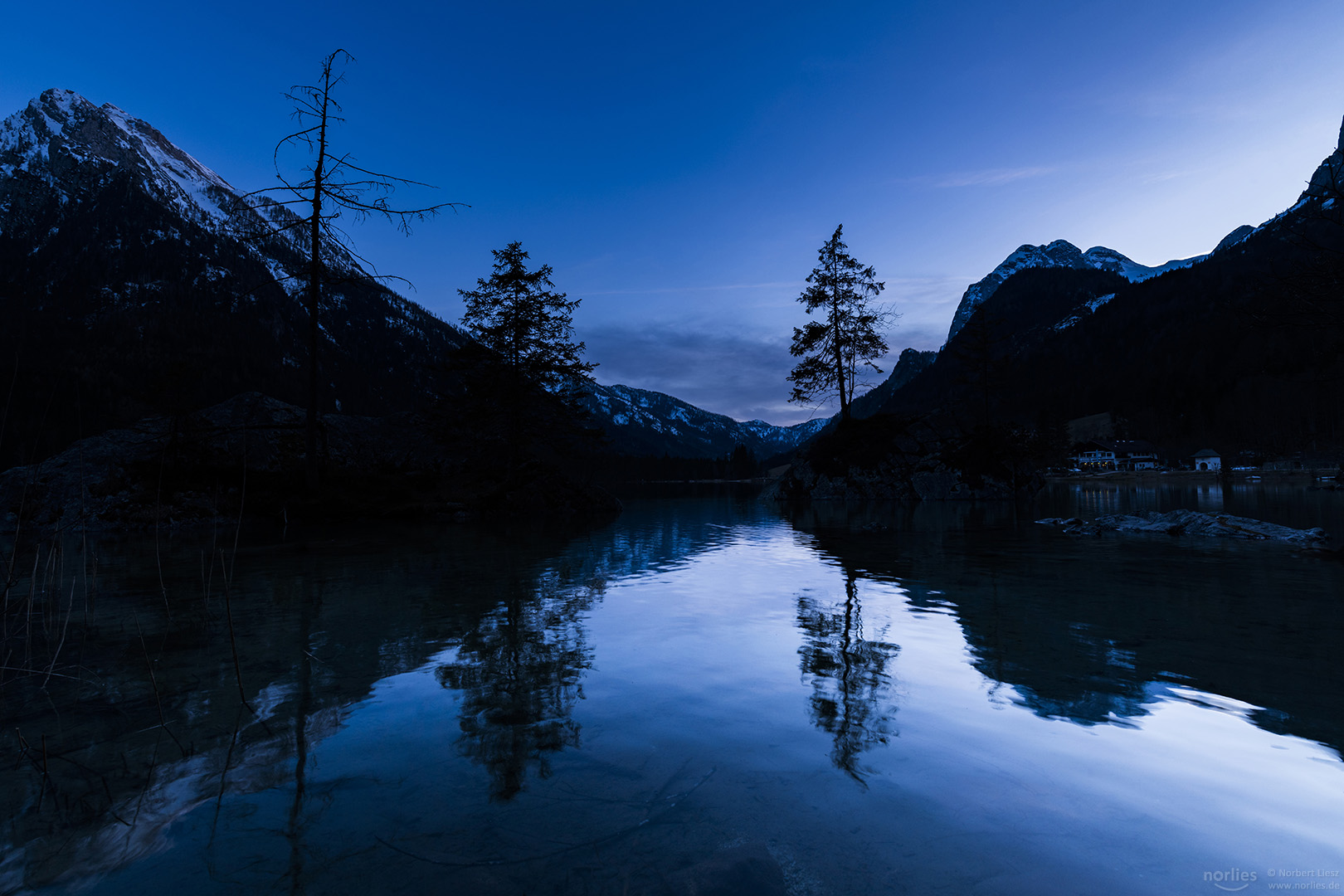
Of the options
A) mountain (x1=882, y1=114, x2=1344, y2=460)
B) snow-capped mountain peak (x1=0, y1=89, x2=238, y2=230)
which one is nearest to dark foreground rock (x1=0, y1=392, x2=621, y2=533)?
mountain (x1=882, y1=114, x2=1344, y2=460)

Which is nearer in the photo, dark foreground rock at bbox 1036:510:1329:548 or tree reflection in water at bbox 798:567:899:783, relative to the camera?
tree reflection in water at bbox 798:567:899:783

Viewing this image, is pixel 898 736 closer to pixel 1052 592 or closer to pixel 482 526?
pixel 1052 592

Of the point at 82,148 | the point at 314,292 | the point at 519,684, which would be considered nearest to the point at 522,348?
the point at 314,292

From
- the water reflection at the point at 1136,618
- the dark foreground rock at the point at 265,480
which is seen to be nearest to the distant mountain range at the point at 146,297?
the dark foreground rock at the point at 265,480

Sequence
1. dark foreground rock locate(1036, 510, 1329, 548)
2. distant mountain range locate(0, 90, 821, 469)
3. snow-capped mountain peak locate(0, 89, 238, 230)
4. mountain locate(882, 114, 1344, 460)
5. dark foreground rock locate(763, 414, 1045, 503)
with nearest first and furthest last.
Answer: mountain locate(882, 114, 1344, 460)
dark foreground rock locate(1036, 510, 1329, 548)
dark foreground rock locate(763, 414, 1045, 503)
distant mountain range locate(0, 90, 821, 469)
snow-capped mountain peak locate(0, 89, 238, 230)

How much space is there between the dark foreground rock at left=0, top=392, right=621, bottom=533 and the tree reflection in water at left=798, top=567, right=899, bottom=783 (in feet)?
44.6

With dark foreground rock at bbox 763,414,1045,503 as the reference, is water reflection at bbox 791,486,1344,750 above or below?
below

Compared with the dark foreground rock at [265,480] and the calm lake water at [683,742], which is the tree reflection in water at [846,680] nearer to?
the calm lake water at [683,742]

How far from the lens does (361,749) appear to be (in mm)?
3064

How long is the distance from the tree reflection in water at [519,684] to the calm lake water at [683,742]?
29 millimetres

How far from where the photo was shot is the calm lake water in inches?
81.2

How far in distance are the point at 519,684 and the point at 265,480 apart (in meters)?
19.4

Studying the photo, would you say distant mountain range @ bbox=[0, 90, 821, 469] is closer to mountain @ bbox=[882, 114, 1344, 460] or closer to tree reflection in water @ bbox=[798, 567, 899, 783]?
mountain @ bbox=[882, 114, 1344, 460]

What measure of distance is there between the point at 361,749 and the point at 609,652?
2179 mm
